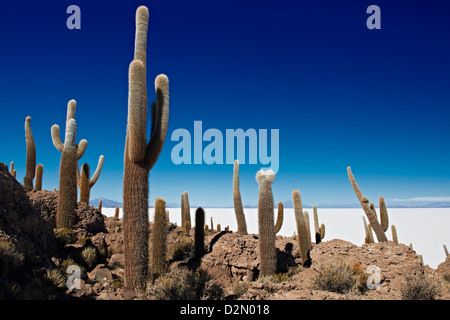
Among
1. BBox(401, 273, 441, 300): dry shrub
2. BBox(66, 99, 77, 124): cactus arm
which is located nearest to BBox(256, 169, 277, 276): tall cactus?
BBox(401, 273, 441, 300): dry shrub

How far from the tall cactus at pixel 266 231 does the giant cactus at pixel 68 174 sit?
7539 mm

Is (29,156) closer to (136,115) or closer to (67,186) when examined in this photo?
(67,186)

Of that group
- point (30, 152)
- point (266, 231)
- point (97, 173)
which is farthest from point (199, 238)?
point (30, 152)

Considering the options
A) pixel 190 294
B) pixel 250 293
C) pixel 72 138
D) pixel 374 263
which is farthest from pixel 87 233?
pixel 374 263

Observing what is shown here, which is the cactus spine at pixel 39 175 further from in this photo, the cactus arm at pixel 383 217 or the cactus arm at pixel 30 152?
the cactus arm at pixel 383 217

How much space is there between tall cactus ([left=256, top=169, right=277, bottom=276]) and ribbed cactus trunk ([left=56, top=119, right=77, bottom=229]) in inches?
296

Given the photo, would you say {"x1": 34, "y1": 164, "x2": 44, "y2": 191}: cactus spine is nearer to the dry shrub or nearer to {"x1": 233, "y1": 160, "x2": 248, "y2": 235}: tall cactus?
{"x1": 233, "y1": 160, "x2": 248, "y2": 235}: tall cactus

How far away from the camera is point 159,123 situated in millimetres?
9391

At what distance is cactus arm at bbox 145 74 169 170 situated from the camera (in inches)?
356

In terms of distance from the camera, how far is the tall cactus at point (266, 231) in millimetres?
10672

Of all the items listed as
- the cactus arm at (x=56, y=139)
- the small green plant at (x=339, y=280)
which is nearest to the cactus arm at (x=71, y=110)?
the cactus arm at (x=56, y=139)

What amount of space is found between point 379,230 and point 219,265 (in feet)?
23.0

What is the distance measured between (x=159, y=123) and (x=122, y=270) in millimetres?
4993
